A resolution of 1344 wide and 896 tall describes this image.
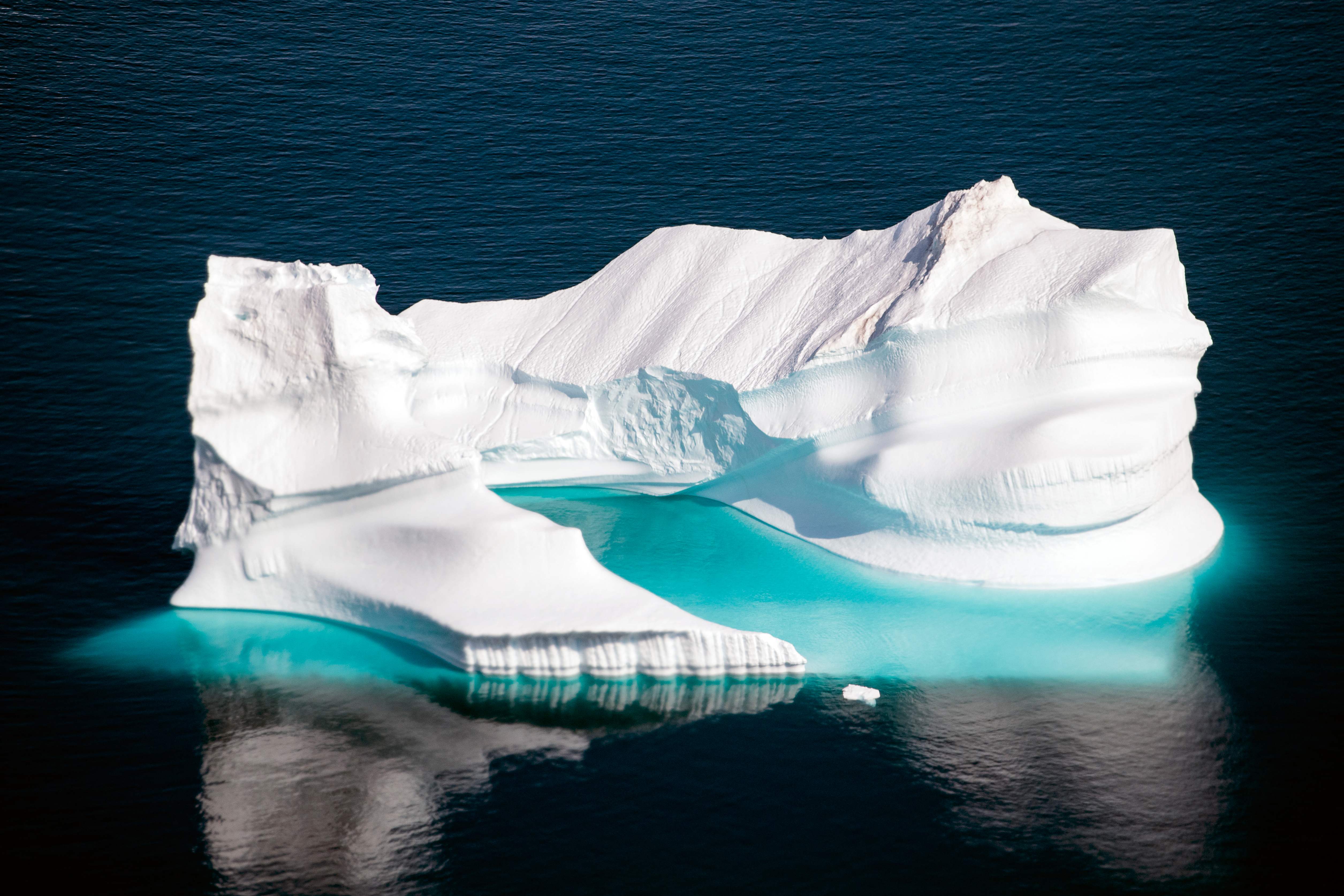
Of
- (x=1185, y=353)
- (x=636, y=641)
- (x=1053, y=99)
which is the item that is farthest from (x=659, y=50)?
(x=636, y=641)

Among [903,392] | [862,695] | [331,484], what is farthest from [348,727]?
[903,392]

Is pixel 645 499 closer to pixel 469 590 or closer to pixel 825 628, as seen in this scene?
pixel 825 628

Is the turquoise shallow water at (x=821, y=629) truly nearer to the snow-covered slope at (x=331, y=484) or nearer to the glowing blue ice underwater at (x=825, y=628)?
the glowing blue ice underwater at (x=825, y=628)

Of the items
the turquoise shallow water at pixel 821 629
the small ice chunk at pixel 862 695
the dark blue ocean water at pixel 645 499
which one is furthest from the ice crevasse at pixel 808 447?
the small ice chunk at pixel 862 695

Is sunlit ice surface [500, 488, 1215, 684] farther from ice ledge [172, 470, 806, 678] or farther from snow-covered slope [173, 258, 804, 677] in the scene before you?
snow-covered slope [173, 258, 804, 677]

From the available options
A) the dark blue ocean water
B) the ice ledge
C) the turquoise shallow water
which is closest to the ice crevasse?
the ice ledge
